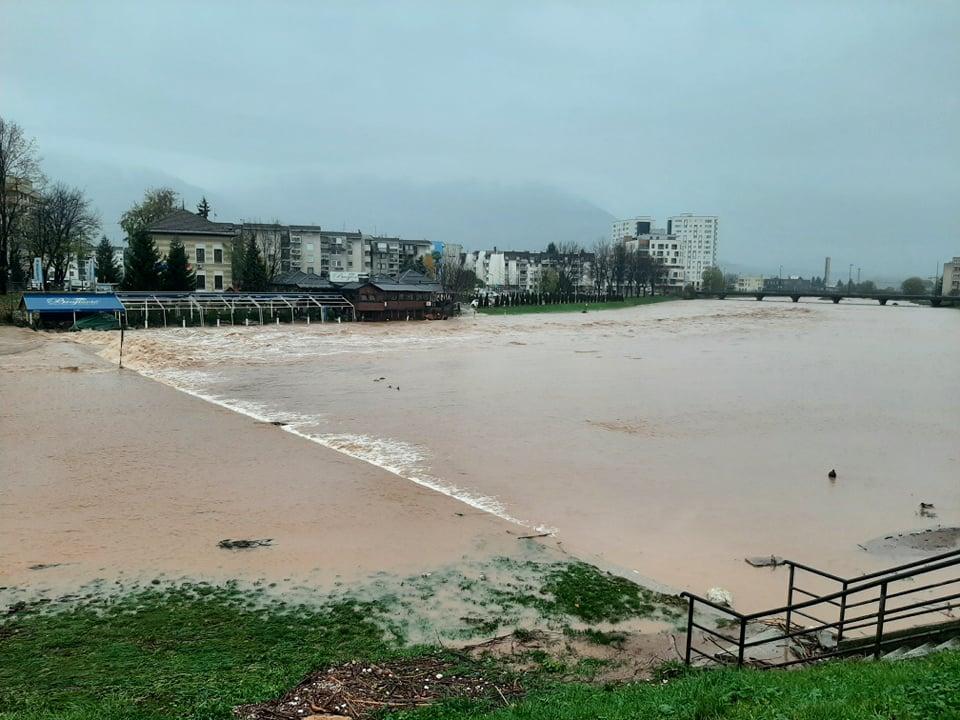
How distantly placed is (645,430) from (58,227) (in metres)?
53.9

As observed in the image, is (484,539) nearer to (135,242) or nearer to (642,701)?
(642,701)

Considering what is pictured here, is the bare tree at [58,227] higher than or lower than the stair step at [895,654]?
higher

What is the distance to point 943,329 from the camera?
73375 mm

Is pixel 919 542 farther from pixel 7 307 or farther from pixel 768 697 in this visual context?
pixel 7 307

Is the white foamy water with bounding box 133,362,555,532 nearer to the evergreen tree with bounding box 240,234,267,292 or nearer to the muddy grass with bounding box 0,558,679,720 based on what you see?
the muddy grass with bounding box 0,558,679,720

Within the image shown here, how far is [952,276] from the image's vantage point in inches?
6265

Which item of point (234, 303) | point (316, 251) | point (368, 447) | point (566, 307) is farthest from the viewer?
point (316, 251)

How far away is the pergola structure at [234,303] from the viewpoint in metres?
52.1

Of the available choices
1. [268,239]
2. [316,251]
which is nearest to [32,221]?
[268,239]

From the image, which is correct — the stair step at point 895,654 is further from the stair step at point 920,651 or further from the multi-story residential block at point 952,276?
the multi-story residential block at point 952,276

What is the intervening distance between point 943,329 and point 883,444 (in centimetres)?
6428

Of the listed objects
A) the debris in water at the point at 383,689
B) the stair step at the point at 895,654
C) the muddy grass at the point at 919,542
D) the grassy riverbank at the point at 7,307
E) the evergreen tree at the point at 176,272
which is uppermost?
the evergreen tree at the point at 176,272

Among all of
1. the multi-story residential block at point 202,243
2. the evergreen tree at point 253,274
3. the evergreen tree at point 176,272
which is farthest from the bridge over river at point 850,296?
the evergreen tree at point 176,272

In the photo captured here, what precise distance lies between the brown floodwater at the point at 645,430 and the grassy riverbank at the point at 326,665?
276cm
